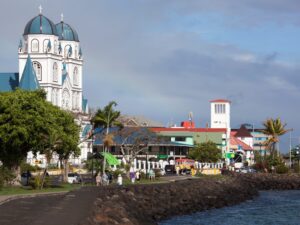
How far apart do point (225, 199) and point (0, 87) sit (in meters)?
98.1

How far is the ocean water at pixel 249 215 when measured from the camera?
53859 mm

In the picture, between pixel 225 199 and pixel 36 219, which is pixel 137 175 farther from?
pixel 36 219

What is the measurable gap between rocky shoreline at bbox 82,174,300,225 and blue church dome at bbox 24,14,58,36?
265ft

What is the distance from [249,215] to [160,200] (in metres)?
6.76

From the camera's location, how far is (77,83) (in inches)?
6983

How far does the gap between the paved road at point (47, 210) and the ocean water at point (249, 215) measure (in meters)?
7.80

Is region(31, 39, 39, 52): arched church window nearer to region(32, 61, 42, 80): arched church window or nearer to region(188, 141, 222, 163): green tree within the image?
region(32, 61, 42, 80): arched church window

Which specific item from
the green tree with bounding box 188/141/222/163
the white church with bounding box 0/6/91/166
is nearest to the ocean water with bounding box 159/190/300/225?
the green tree with bounding box 188/141/222/163


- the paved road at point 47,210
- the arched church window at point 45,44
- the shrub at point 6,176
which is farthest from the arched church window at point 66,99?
the paved road at point 47,210

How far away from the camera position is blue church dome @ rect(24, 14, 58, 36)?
531 ft

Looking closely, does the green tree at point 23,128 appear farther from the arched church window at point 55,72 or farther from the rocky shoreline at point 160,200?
the arched church window at point 55,72

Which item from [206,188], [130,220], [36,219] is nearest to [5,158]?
[206,188]

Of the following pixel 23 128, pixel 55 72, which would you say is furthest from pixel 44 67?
pixel 23 128

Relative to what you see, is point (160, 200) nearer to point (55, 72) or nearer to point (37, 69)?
point (37, 69)
